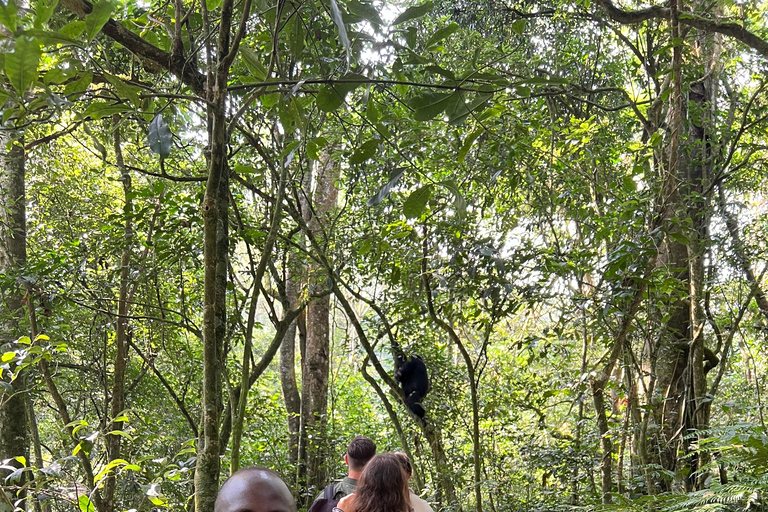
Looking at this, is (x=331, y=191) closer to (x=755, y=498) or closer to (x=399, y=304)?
(x=399, y=304)

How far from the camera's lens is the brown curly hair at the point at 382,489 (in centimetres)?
232

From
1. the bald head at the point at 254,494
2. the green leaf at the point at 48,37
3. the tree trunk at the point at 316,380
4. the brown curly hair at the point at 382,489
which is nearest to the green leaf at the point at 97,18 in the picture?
the green leaf at the point at 48,37

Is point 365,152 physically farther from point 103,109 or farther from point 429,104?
point 103,109

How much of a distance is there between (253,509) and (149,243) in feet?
7.60

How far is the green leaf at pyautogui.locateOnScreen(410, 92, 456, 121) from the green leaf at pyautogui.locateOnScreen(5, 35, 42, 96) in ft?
1.96

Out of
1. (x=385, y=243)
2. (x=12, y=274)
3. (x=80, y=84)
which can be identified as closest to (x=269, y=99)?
(x=80, y=84)

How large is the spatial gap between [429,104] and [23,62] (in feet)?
2.11

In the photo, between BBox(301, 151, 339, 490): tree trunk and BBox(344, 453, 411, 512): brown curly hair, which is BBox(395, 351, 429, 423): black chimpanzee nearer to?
BBox(301, 151, 339, 490): tree trunk

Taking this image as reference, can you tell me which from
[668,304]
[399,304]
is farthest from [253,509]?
[668,304]

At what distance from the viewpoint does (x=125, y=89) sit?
44.0 inches

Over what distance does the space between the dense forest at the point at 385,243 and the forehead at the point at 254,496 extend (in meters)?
0.31

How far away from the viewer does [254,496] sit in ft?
3.26

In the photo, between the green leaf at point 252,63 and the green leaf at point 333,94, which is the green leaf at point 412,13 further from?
the green leaf at point 252,63

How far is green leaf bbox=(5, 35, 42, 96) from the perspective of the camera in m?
0.83
